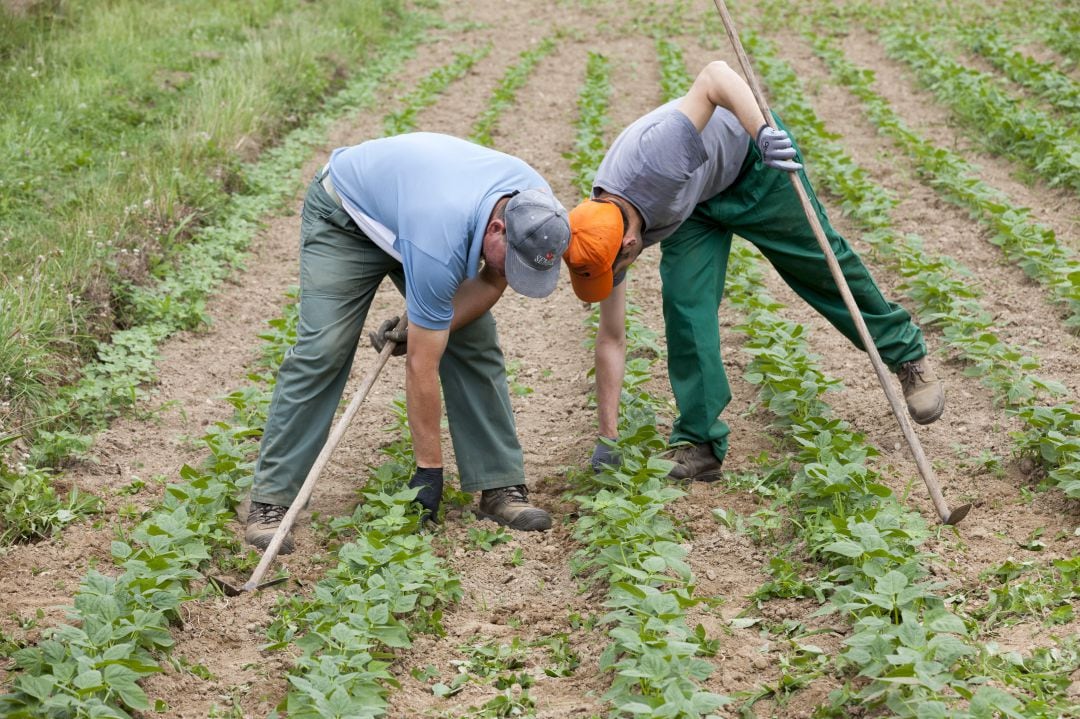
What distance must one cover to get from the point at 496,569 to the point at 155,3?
1216 centimetres

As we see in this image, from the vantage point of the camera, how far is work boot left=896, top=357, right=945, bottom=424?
4.77 metres

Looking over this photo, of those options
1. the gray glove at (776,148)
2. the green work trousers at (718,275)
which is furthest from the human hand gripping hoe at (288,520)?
the gray glove at (776,148)

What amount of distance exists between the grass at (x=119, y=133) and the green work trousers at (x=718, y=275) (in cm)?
292

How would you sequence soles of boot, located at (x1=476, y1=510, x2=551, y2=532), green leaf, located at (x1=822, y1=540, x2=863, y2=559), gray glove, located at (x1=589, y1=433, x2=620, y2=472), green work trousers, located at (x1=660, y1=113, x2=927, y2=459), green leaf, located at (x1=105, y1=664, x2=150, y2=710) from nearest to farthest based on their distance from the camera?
green leaf, located at (x1=105, y1=664, x2=150, y2=710), green leaf, located at (x1=822, y1=540, x2=863, y2=559), soles of boot, located at (x1=476, y1=510, x2=551, y2=532), green work trousers, located at (x1=660, y1=113, x2=927, y2=459), gray glove, located at (x1=589, y1=433, x2=620, y2=472)

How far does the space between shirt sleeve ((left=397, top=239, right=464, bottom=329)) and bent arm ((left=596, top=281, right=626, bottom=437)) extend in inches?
39.7

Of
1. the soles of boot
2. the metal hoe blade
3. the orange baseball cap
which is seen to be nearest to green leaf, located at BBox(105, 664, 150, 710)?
the metal hoe blade

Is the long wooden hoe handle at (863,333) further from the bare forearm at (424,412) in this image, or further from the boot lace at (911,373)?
the bare forearm at (424,412)

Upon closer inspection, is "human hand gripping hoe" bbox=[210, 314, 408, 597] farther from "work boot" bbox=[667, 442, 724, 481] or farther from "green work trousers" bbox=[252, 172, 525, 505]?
"work boot" bbox=[667, 442, 724, 481]

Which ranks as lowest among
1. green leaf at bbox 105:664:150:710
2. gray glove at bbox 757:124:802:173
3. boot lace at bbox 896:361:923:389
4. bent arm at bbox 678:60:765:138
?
boot lace at bbox 896:361:923:389

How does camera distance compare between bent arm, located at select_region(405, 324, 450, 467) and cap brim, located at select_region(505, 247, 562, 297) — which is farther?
bent arm, located at select_region(405, 324, 450, 467)

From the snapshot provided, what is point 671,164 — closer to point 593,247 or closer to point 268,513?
point 593,247

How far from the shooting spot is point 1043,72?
1112 centimetres

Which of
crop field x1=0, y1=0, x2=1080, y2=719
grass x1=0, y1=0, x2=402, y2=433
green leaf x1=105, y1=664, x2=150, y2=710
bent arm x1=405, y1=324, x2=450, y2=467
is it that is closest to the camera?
green leaf x1=105, y1=664, x2=150, y2=710

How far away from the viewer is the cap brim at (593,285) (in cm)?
416
